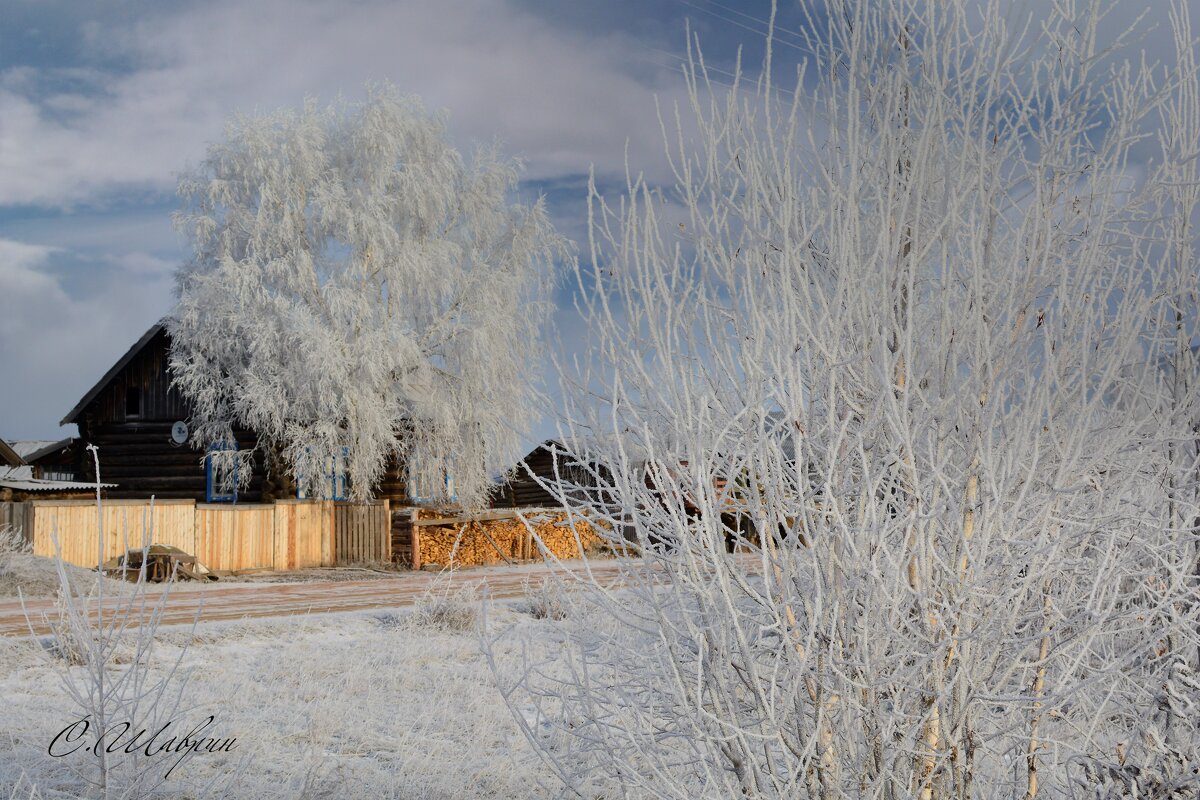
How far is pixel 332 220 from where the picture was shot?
21953 mm

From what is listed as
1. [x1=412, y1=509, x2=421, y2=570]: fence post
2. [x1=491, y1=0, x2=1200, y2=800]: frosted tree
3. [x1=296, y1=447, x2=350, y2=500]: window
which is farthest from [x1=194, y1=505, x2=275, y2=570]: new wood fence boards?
[x1=491, y1=0, x2=1200, y2=800]: frosted tree

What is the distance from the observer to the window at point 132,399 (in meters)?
24.5

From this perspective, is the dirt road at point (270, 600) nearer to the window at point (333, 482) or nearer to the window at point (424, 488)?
the window at point (333, 482)

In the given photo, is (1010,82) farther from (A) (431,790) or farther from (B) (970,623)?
(A) (431,790)

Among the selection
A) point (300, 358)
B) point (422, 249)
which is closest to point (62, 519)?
point (300, 358)

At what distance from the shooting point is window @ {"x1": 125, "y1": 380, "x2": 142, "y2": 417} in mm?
24484

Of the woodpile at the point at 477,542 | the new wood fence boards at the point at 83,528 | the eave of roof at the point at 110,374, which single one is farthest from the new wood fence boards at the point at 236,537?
the eave of roof at the point at 110,374

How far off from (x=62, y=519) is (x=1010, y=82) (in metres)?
18.9

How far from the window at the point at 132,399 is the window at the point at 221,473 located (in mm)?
2325

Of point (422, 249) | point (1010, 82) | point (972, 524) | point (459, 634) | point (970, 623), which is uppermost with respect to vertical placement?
point (422, 249)

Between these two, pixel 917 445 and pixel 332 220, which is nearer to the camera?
pixel 917 445

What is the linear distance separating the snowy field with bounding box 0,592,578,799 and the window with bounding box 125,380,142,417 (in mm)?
17072

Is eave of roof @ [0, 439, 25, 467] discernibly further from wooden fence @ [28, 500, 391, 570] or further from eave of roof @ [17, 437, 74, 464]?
wooden fence @ [28, 500, 391, 570]

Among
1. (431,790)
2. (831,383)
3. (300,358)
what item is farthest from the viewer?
(300,358)
